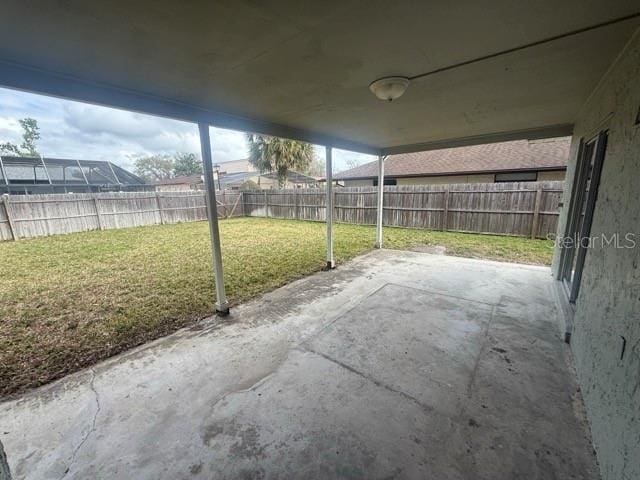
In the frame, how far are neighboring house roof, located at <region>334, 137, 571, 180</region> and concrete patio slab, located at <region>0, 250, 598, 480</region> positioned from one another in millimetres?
7295

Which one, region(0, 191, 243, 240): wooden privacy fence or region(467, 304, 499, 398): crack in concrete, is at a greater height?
region(0, 191, 243, 240): wooden privacy fence

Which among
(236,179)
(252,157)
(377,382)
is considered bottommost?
(377,382)

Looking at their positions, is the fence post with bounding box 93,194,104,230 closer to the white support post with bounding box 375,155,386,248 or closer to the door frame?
the white support post with bounding box 375,155,386,248

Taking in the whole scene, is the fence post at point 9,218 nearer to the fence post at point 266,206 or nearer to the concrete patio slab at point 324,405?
the fence post at point 266,206

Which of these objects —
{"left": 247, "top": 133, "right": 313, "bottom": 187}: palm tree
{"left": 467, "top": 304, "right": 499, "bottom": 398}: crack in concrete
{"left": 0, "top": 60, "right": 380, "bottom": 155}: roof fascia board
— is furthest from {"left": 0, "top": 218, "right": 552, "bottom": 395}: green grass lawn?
{"left": 247, "top": 133, "right": 313, "bottom": 187}: palm tree

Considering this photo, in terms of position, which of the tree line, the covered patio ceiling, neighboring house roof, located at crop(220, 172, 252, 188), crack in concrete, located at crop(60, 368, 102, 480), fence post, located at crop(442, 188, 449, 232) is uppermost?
the tree line

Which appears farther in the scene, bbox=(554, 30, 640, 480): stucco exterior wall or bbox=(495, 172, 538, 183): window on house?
bbox=(495, 172, 538, 183): window on house

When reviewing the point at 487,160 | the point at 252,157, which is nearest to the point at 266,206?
the point at 252,157

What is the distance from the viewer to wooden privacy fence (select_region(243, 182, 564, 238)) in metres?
7.43

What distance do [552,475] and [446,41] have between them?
2393 millimetres

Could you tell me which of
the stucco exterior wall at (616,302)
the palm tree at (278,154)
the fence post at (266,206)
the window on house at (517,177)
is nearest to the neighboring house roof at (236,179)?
the palm tree at (278,154)

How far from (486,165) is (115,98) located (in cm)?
1117

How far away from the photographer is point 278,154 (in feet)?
42.3

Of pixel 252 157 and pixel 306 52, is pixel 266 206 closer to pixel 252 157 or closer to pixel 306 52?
pixel 252 157
